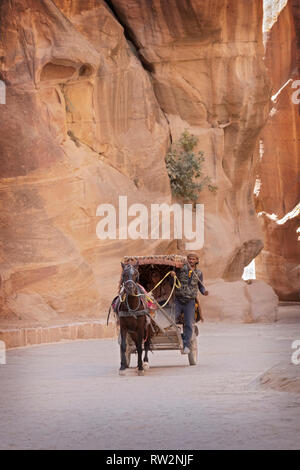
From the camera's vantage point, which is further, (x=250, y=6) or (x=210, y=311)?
(x=250, y=6)

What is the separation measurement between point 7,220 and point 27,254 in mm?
1045

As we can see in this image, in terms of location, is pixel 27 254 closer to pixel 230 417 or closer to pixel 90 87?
pixel 90 87

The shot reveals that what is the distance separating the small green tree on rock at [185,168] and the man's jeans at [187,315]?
16.4 meters

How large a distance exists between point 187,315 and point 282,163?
125 ft

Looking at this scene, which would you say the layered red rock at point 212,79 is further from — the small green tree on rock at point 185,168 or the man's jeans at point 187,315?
the man's jeans at point 187,315

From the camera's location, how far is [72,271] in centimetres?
2356

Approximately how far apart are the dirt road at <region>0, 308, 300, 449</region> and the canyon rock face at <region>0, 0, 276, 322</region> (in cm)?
781

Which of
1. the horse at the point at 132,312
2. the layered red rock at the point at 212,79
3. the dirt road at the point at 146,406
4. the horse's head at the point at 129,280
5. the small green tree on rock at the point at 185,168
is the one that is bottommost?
the dirt road at the point at 146,406

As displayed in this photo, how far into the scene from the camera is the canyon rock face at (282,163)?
49531 mm

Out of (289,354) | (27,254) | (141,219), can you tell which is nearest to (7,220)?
(27,254)

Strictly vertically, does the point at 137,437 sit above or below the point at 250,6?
below

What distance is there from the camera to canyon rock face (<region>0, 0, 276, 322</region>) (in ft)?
74.5

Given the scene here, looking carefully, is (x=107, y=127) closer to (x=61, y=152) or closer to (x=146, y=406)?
(x=61, y=152)

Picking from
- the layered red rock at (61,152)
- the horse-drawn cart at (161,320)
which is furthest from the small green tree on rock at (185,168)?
the horse-drawn cart at (161,320)
